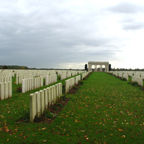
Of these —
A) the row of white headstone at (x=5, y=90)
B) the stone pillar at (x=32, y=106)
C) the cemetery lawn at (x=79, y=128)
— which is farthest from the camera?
the row of white headstone at (x=5, y=90)

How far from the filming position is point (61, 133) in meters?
3.89

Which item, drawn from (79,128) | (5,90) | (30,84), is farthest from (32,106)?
(30,84)

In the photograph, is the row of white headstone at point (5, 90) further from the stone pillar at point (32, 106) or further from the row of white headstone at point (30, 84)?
the stone pillar at point (32, 106)

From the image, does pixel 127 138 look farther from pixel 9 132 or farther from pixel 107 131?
pixel 9 132

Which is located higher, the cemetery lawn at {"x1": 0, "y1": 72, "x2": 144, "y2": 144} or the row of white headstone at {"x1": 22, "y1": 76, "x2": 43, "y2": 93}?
the row of white headstone at {"x1": 22, "y1": 76, "x2": 43, "y2": 93}

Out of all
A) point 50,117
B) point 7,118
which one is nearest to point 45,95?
point 50,117

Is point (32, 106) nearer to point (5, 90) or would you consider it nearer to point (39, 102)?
point (39, 102)

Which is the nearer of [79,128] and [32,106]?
[79,128]

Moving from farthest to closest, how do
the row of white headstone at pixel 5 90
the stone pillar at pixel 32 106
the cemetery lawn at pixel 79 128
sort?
the row of white headstone at pixel 5 90, the stone pillar at pixel 32 106, the cemetery lawn at pixel 79 128

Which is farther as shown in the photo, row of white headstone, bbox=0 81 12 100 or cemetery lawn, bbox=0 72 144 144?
row of white headstone, bbox=0 81 12 100

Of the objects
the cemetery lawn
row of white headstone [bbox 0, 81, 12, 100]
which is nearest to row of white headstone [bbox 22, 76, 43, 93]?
row of white headstone [bbox 0, 81, 12, 100]

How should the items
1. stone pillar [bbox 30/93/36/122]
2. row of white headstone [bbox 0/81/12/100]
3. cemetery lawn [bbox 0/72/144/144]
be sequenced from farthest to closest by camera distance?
1. row of white headstone [bbox 0/81/12/100]
2. stone pillar [bbox 30/93/36/122]
3. cemetery lawn [bbox 0/72/144/144]

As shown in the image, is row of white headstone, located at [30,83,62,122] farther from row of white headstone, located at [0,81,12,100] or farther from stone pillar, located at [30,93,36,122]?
row of white headstone, located at [0,81,12,100]

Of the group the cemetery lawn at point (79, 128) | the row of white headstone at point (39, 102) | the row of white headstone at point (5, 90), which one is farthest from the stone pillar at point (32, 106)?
the row of white headstone at point (5, 90)
